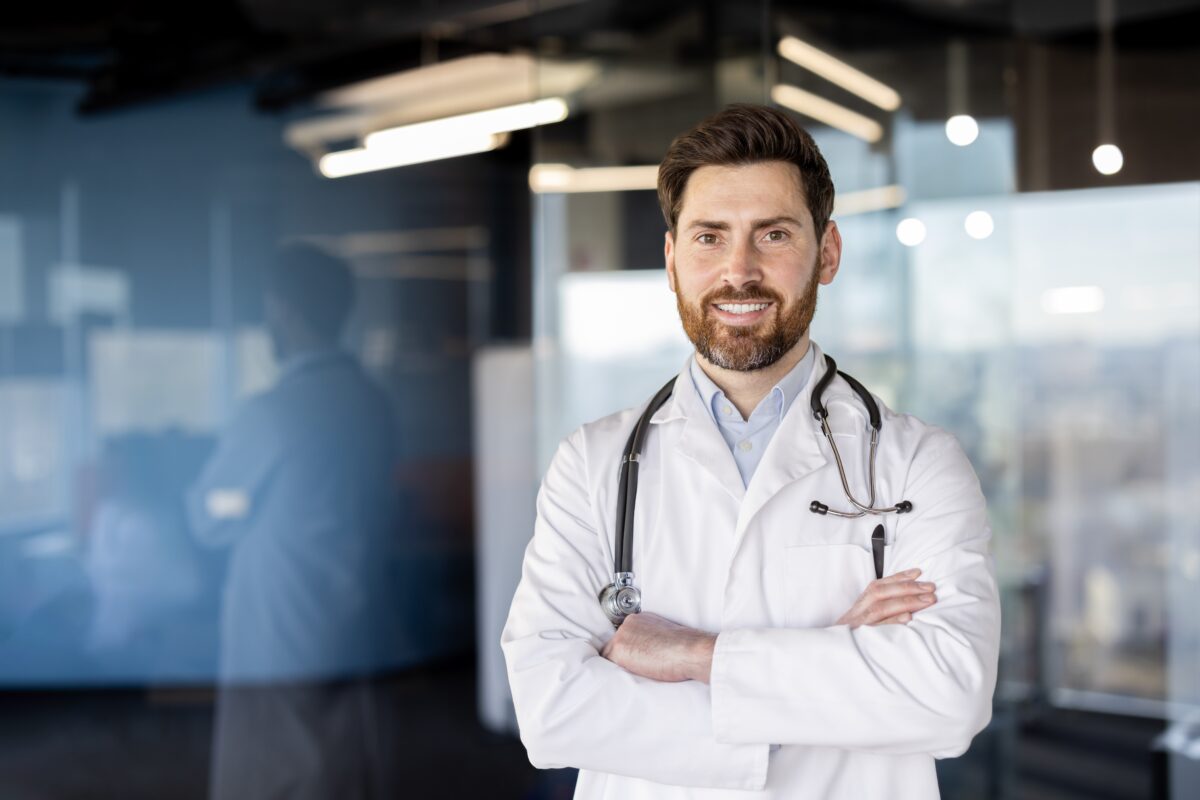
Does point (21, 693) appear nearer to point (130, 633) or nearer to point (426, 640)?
point (130, 633)

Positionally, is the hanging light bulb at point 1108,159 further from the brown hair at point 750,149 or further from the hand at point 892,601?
the hand at point 892,601

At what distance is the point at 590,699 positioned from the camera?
1.49m

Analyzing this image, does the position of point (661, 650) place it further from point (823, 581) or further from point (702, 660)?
point (823, 581)

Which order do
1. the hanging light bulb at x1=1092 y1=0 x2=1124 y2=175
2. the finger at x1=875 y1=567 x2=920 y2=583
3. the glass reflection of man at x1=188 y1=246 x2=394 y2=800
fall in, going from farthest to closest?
the hanging light bulb at x1=1092 y1=0 x2=1124 y2=175
the glass reflection of man at x1=188 y1=246 x2=394 y2=800
the finger at x1=875 y1=567 x2=920 y2=583

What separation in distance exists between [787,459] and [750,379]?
151mm

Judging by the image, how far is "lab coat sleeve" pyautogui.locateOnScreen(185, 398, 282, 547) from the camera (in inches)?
144

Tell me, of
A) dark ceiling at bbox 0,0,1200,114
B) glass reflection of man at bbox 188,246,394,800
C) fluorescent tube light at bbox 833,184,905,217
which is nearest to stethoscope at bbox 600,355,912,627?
fluorescent tube light at bbox 833,184,905,217

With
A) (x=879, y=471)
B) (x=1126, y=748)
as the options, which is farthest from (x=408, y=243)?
(x=1126, y=748)

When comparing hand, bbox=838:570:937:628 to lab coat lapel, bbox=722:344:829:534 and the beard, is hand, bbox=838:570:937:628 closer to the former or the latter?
lab coat lapel, bbox=722:344:829:534

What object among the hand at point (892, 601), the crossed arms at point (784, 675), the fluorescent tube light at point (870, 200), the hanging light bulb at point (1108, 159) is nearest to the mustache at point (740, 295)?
Answer: the crossed arms at point (784, 675)

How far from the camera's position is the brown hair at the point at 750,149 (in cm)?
159

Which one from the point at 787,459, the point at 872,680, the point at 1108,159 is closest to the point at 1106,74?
the point at 1108,159

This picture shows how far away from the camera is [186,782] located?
145 inches

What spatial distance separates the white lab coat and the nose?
20 cm
